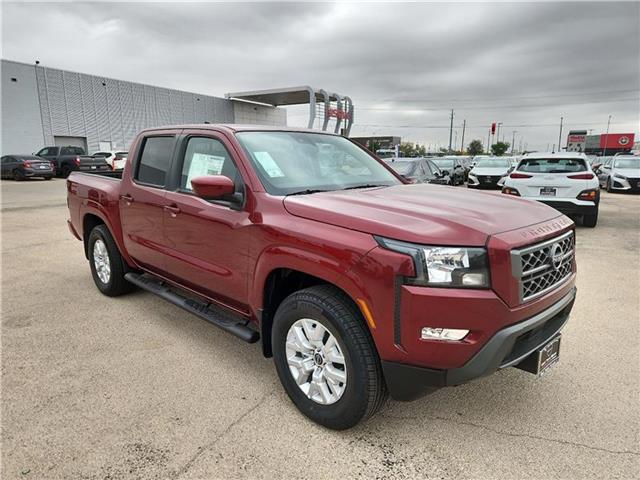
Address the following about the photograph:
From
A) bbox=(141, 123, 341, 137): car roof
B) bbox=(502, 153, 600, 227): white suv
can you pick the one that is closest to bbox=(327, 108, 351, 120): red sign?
bbox=(502, 153, 600, 227): white suv

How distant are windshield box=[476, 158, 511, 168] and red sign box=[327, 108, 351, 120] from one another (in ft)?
68.3

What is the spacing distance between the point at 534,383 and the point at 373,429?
1.31m

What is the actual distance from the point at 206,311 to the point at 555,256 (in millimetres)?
2455

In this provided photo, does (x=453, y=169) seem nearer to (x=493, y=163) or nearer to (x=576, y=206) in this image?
(x=493, y=163)

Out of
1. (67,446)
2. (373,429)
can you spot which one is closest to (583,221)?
(373,429)

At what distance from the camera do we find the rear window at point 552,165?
9.21 metres

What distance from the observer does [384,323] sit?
86.2 inches

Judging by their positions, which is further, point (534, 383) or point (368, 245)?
point (534, 383)

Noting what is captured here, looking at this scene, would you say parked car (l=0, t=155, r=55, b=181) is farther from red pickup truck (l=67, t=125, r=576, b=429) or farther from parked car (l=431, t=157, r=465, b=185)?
red pickup truck (l=67, t=125, r=576, b=429)

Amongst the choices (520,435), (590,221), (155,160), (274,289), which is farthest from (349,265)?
(590,221)

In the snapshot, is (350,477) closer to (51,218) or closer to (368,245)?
(368,245)

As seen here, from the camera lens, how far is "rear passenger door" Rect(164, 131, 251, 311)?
301 cm

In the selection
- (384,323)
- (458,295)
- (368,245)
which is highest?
(368,245)

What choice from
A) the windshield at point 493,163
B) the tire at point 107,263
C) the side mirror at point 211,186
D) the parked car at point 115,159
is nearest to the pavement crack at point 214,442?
the side mirror at point 211,186
